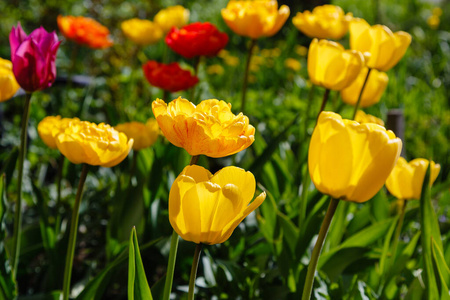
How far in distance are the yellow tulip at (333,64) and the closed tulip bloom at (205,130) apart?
1.70 feet

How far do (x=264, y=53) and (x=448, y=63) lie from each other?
1.56m

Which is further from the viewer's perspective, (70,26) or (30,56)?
(70,26)

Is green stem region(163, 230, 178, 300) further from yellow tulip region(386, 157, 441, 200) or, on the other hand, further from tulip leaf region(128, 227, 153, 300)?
yellow tulip region(386, 157, 441, 200)

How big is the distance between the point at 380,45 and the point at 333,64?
175 millimetres

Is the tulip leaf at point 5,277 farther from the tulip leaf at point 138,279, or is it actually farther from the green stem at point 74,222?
the tulip leaf at point 138,279

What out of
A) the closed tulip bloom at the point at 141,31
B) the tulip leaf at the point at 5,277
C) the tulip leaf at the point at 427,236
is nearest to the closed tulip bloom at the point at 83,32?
the closed tulip bloom at the point at 141,31

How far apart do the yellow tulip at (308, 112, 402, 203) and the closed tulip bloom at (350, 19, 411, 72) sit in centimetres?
66

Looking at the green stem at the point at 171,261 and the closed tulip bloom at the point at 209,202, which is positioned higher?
the closed tulip bloom at the point at 209,202

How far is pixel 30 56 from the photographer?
3.82 feet

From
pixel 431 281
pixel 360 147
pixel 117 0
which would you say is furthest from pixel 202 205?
pixel 117 0

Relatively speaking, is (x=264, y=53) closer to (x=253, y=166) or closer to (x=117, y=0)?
(x=117, y=0)

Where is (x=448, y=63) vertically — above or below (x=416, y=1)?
above

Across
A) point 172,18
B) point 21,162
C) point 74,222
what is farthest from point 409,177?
point 172,18

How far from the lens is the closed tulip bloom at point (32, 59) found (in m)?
1.17
